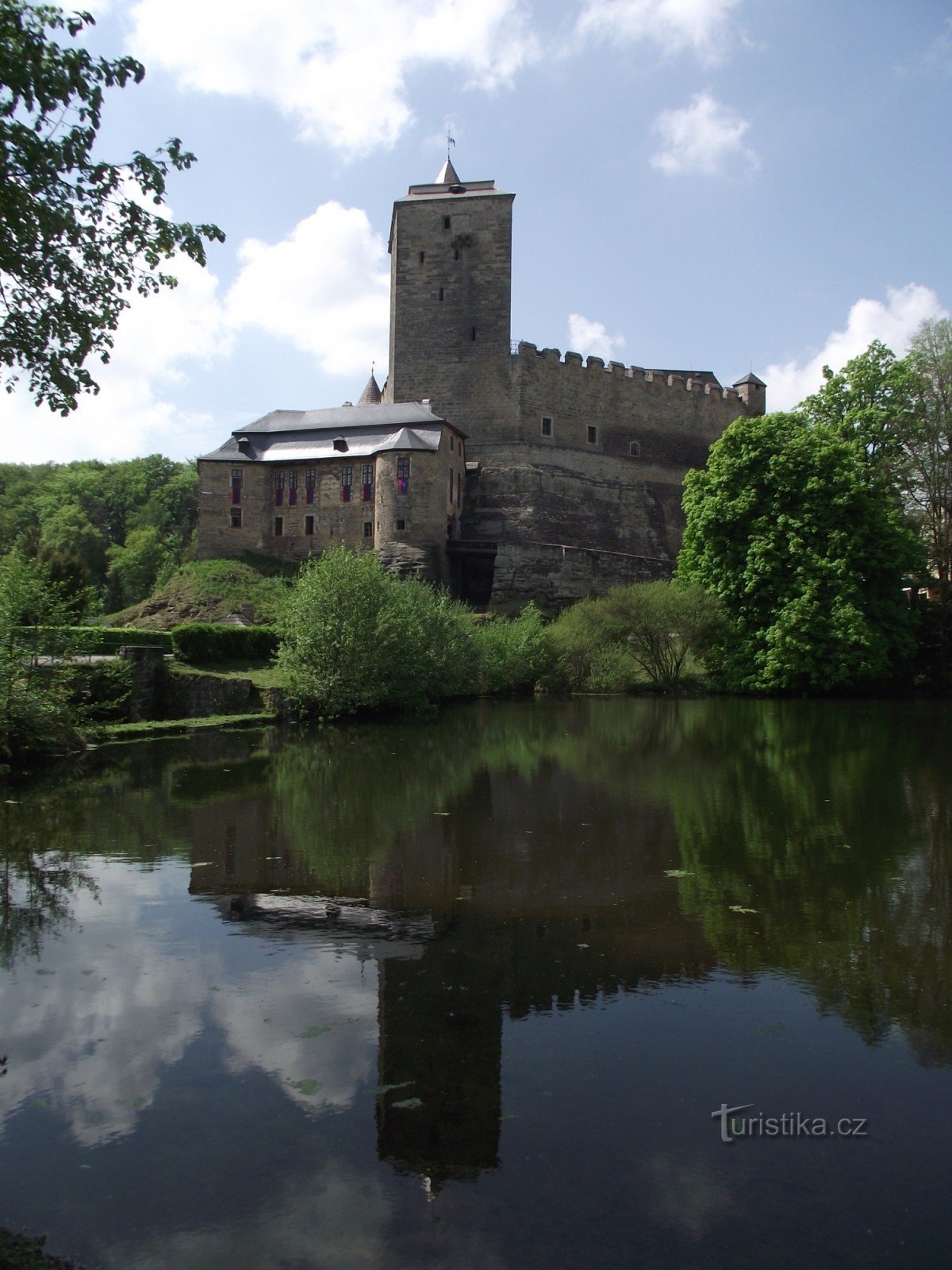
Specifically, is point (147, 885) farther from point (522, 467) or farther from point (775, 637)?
point (522, 467)

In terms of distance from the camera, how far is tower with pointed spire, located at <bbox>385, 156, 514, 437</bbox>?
50.2 metres

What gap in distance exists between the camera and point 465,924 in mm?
6297

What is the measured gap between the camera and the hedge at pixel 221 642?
2738 cm

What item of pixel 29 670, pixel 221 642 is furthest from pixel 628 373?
pixel 29 670

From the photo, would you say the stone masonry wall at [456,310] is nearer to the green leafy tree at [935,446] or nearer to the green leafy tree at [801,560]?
the green leafy tree at [801,560]

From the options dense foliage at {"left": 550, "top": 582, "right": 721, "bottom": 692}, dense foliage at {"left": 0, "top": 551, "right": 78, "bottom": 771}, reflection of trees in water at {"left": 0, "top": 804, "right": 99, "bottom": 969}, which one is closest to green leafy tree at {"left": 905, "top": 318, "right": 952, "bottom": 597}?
dense foliage at {"left": 550, "top": 582, "right": 721, "bottom": 692}

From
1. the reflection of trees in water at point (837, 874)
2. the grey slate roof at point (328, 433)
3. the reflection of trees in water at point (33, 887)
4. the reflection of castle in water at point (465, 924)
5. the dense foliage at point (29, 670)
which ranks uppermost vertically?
the grey slate roof at point (328, 433)

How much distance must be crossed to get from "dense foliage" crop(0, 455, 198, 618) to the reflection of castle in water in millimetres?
51652

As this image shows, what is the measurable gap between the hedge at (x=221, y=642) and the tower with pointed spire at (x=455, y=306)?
23846mm

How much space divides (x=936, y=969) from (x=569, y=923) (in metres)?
2.13

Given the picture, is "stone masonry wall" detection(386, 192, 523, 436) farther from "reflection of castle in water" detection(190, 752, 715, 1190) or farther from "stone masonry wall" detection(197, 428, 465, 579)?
"reflection of castle in water" detection(190, 752, 715, 1190)

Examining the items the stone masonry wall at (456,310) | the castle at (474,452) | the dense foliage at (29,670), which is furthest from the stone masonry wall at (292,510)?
the dense foliage at (29,670)

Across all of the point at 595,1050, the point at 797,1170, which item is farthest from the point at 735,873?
the point at 797,1170

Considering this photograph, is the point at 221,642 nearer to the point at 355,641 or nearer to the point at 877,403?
the point at 355,641
